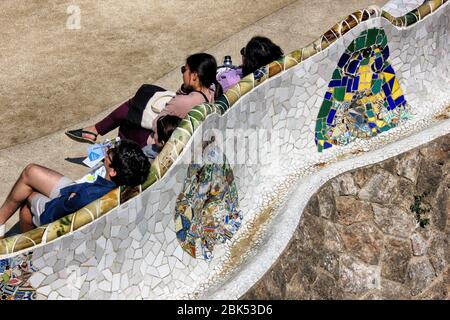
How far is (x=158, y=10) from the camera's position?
A: 901 centimetres

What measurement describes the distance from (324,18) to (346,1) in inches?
21.0

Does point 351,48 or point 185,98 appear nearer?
point 185,98

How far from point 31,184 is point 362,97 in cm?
326

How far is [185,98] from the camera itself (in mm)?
5965

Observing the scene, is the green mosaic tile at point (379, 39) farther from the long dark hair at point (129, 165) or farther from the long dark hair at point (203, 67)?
the long dark hair at point (129, 165)

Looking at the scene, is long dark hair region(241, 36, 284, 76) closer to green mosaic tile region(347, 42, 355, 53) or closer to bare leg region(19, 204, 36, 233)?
green mosaic tile region(347, 42, 355, 53)

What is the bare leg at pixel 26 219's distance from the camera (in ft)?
17.5

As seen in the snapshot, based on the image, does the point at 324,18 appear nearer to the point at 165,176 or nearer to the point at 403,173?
the point at 403,173

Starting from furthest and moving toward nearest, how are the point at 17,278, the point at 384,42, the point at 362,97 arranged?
the point at 362,97
the point at 384,42
the point at 17,278

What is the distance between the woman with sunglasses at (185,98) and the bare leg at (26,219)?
3.98 ft

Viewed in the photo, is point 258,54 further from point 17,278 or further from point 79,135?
point 17,278

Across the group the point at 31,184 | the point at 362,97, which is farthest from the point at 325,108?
the point at 31,184

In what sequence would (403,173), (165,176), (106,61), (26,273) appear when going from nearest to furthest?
(26,273), (165,176), (403,173), (106,61)

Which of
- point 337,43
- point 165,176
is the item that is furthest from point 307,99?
point 165,176
